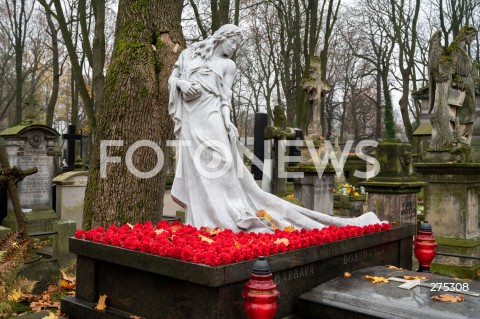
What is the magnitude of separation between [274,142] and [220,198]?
9.58m

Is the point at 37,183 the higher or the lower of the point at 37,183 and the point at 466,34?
the lower

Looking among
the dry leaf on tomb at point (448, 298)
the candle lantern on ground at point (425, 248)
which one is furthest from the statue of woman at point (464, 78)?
the dry leaf on tomb at point (448, 298)

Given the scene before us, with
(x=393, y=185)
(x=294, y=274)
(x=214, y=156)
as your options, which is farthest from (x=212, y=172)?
(x=393, y=185)

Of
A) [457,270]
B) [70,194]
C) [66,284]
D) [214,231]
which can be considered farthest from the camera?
[70,194]

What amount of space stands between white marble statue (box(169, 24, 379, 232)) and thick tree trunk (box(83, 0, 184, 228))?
70.0 inches

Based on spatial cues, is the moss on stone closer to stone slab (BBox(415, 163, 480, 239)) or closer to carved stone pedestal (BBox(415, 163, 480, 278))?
carved stone pedestal (BBox(415, 163, 480, 278))

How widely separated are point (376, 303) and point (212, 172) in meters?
2.21

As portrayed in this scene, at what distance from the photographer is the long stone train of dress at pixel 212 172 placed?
521 centimetres

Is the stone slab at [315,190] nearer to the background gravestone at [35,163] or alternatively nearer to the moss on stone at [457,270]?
the moss on stone at [457,270]

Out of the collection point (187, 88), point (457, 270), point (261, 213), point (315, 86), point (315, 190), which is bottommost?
point (457, 270)

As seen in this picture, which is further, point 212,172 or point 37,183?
point 37,183

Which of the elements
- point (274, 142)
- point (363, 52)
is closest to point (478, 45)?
point (363, 52)

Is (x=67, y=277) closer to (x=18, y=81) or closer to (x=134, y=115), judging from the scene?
(x=134, y=115)

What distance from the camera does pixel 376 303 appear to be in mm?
4113
